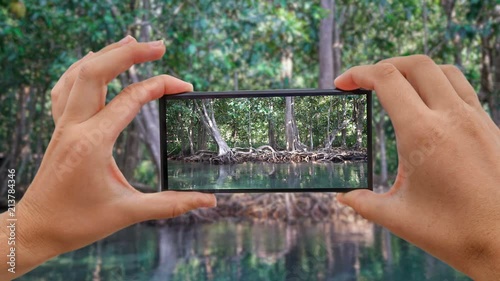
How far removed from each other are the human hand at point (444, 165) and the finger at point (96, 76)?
399 millimetres

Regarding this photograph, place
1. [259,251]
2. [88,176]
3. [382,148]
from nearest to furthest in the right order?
1. [88,176]
2. [259,251]
3. [382,148]

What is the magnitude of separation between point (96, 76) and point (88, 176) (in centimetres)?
17

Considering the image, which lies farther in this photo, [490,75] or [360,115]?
[490,75]

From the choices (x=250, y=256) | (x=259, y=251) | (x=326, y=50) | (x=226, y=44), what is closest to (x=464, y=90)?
(x=226, y=44)

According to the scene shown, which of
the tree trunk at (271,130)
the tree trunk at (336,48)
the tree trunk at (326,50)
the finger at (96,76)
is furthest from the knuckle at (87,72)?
the tree trunk at (336,48)

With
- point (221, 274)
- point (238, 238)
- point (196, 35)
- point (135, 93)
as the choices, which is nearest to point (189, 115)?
point (135, 93)

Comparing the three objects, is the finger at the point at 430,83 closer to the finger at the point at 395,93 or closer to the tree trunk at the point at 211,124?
the finger at the point at 395,93

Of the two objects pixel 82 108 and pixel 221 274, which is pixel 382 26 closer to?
pixel 221 274

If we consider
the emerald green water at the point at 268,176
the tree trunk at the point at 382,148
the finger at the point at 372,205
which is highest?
the tree trunk at the point at 382,148

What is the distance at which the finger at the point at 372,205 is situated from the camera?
0.95 metres

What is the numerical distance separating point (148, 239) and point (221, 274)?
60.2 inches

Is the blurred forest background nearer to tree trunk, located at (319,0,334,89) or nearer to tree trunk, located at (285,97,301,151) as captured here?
tree trunk, located at (319,0,334,89)

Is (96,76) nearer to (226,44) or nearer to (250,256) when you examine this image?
(226,44)

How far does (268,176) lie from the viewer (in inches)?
43.7
